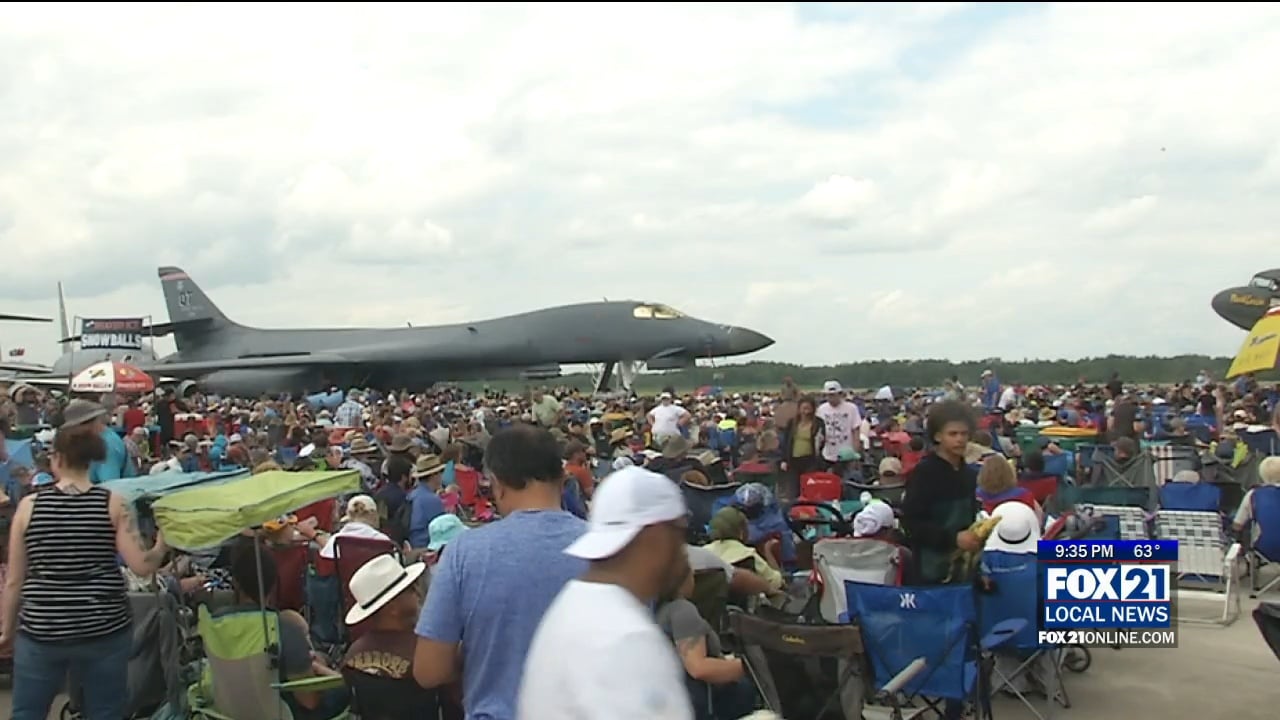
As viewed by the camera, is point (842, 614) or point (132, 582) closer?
point (842, 614)

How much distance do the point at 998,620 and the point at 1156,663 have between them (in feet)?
5.60

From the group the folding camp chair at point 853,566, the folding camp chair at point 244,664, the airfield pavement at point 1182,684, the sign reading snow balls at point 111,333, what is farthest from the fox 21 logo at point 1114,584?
the sign reading snow balls at point 111,333

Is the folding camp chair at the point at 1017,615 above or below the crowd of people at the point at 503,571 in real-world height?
below

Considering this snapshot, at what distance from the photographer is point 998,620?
5332 mm

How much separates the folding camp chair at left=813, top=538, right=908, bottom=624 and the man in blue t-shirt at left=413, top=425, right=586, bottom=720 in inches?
122

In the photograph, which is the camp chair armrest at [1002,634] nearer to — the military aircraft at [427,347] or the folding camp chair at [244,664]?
the folding camp chair at [244,664]

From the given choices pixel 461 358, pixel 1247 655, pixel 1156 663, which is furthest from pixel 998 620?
pixel 461 358

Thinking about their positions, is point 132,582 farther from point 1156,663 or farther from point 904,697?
point 1156,663

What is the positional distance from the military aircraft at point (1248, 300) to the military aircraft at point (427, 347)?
11.9m

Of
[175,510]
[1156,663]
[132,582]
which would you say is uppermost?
[175,510]

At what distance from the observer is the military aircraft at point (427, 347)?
101 ft

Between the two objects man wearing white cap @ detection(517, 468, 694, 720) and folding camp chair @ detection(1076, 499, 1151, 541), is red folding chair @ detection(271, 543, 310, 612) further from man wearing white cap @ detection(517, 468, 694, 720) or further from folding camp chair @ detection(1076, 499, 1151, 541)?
folding camp chair @ detection(1076, 499, 1151, 541)

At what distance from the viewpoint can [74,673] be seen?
3.91 meters
